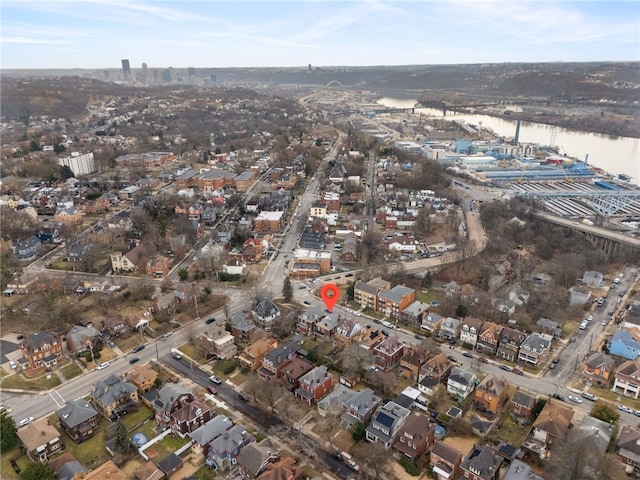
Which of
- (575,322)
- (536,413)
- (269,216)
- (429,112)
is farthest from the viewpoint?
(429,112)

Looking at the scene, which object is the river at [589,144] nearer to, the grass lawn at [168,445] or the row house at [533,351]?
the row house at [533,351]

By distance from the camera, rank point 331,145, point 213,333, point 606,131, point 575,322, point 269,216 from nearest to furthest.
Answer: point 213,333, point 575,322, point 269,216, point 331,145, point 606,131

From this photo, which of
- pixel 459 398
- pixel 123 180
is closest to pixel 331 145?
pixel 123 180

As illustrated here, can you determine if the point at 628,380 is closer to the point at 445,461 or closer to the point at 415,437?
the point at 445,461

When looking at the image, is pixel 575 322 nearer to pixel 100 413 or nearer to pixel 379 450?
pixel 379 450

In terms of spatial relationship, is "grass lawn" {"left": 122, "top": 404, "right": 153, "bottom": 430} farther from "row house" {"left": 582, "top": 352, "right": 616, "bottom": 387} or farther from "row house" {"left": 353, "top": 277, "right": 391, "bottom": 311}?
"row house" {"left": 582, "top": 352, "right": 616, "bottom": 387}

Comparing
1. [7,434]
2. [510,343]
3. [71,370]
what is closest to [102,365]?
[71,370]
